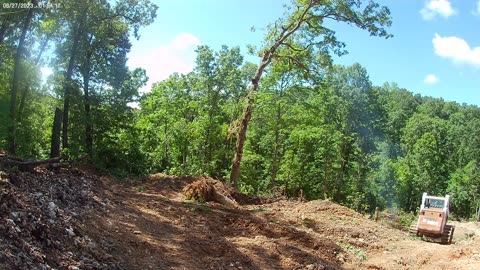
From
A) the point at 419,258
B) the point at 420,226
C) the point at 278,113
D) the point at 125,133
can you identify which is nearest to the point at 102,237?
the point at 419,258

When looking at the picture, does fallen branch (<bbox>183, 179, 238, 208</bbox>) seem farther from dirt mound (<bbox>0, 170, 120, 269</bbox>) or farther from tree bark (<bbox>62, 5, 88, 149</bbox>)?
tree bark (<bbox>62, 5, 88, 149</bbox>)

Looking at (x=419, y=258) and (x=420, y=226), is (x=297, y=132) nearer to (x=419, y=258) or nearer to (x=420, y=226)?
(x=420, y=226)

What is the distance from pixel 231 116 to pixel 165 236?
22.7m

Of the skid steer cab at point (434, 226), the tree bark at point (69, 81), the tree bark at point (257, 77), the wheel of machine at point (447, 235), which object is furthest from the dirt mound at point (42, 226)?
the wheel of machine at point (447, 235)

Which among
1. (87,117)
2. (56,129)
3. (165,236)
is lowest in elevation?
(165,236)

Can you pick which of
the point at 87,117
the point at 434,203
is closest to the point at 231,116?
the point at 87,117

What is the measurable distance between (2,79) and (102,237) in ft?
65.4

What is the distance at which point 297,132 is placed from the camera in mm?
36375

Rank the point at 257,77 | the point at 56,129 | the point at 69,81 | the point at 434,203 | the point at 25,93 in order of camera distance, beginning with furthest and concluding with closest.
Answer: the point at 25,93, the point at 69,81, the point at 434,203, the point at 257,77, the point at 56,129

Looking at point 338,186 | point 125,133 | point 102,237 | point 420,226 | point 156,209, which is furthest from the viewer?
point 338,186

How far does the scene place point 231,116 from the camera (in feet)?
104

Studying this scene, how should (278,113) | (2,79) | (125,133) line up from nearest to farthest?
(2,79)
(125,133)
(278,113)

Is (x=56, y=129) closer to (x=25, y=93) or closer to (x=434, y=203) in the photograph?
(x=25, y=93)

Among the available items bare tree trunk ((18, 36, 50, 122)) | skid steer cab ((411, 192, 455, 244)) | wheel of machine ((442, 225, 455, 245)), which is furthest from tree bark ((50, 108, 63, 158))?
wheel of machine ((442, 225, 455, 245))
